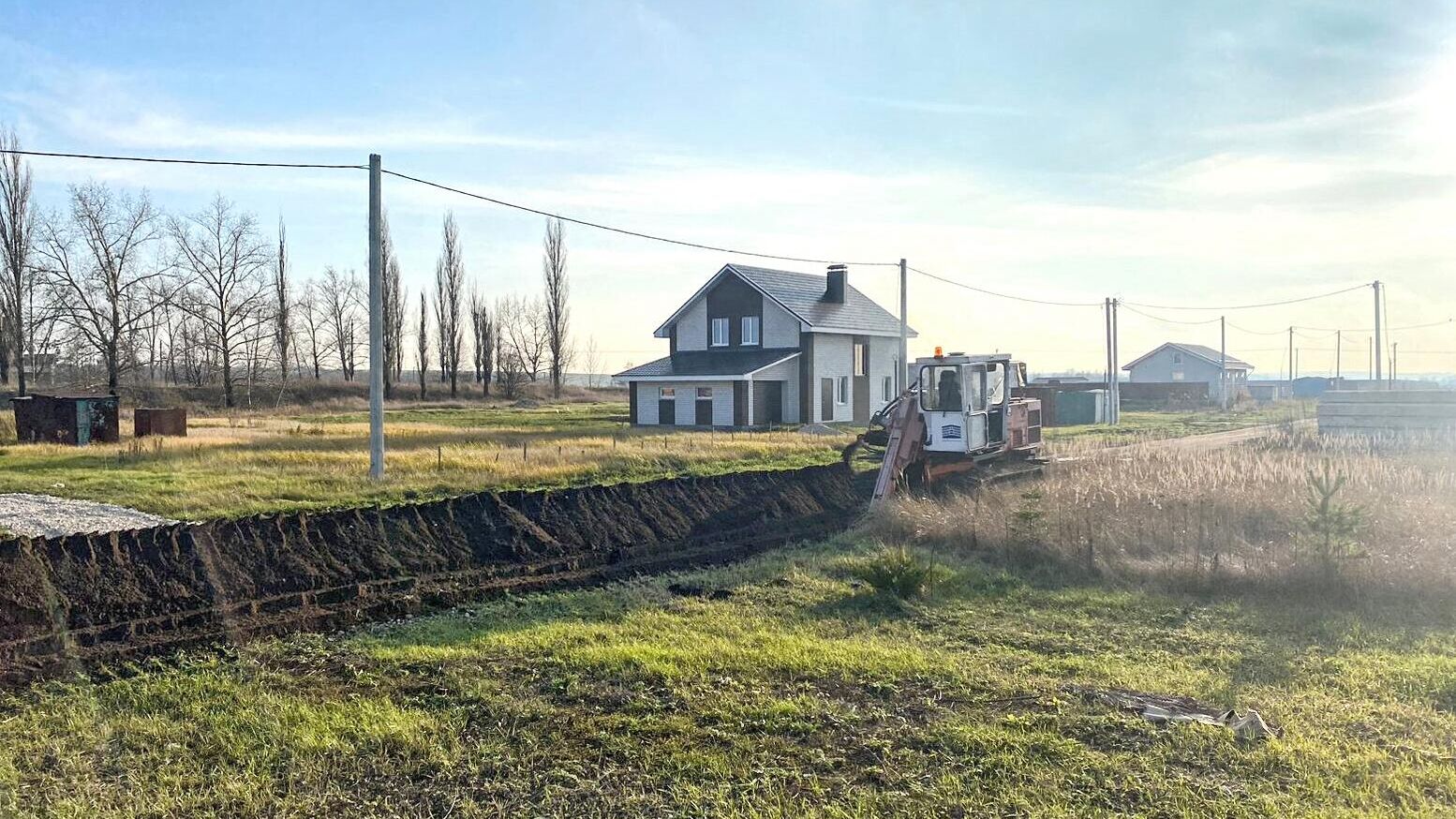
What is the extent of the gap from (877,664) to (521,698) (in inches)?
103

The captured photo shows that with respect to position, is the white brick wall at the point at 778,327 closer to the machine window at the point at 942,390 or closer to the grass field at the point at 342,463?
the grass field at the point at 342,463

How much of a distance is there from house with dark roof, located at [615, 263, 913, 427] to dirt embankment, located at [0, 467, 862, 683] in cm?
2209

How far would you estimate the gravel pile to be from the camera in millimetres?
12938

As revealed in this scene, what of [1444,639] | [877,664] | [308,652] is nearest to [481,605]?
[308,652]

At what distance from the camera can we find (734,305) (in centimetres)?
4047

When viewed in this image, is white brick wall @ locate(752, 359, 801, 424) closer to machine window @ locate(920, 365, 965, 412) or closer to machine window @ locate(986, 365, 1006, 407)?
machine window @ locate(986, 365, 1006, 407)

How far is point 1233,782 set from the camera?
5.18m

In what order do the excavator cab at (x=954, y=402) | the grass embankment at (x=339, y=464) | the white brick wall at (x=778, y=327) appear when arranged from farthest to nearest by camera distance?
the white brick wall at (x=778, y=327)
the excavator cab at (x=954, y=402)
the grass embankment at (x=339, y=464)

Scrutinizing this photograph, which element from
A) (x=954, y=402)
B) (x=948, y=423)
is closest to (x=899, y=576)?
(x=948, y=423)

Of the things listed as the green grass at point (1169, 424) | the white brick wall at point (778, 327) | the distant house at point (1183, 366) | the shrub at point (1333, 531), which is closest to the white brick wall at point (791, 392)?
the white brick wall at point (778, 327)

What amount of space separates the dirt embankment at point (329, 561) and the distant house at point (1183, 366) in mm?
71248

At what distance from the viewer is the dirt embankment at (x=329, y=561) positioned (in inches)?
328

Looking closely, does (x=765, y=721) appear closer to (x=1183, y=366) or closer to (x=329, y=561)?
(x=329, y=561)

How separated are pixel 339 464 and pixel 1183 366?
245ft
